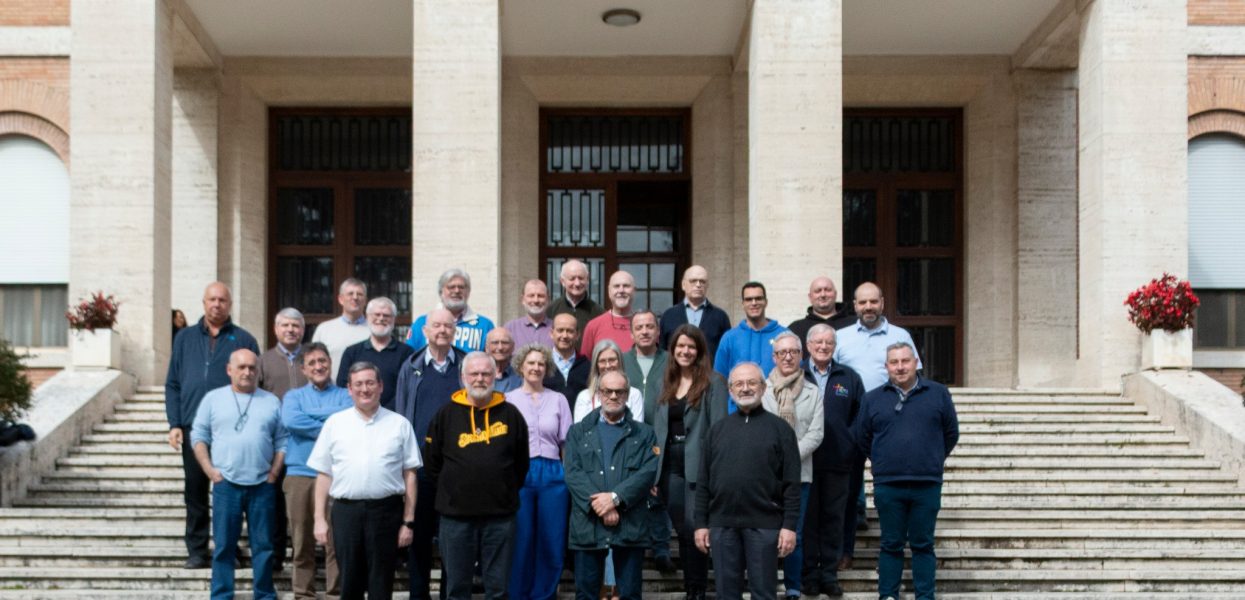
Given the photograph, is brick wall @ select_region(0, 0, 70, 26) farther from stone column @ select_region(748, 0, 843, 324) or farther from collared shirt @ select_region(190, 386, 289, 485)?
collared shirt @ select_region(190, 386, 289, 485)

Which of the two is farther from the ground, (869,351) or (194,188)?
(194,188)

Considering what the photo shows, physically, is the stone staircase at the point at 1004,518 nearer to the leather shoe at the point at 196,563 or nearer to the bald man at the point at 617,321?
the leather shoe at the point at 196,563

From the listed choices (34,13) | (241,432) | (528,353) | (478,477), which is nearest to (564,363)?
(528,353)

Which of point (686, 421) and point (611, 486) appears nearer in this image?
point (611, 486)

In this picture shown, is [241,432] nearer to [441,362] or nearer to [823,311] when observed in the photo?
[441,362]

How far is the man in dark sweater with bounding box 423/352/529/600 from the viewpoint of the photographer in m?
8.10

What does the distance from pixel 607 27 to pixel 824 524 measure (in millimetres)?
9459

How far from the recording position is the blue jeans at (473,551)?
8141 millimetres

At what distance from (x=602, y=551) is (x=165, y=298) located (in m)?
8.10

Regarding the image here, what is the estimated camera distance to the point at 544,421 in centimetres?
861

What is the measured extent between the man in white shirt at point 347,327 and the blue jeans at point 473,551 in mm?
2129

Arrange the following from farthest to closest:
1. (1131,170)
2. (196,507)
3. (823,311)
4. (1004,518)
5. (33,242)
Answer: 1. (33,242)
2. (1131,170)
3. (1004,518)
4. (823,311)
5. (196,507)

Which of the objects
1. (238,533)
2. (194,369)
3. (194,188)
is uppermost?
(194,188)

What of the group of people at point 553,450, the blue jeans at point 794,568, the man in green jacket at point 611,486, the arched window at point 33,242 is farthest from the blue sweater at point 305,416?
the arched window at point 33,242
